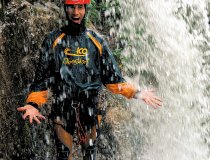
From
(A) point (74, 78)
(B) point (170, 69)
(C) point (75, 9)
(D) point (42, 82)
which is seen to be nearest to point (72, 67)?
(A) point (74, 78)

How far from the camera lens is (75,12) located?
321cm

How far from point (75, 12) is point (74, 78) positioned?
2.13 feet

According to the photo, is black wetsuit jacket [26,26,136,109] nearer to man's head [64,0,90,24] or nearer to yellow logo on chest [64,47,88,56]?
yellow logo on chest [64,47,88,56]

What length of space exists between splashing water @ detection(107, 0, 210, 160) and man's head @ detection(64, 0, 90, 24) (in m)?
2.81

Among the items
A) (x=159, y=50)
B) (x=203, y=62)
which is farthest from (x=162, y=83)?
(x=203, y=62)

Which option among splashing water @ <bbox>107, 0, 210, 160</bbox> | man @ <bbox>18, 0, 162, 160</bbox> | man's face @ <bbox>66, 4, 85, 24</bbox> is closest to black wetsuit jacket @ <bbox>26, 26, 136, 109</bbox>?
man @ <bbox>18, 0, 162, 160</bbox>

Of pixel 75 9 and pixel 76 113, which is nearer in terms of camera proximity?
pixel 75 9

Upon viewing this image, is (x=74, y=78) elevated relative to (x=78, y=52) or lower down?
lower down

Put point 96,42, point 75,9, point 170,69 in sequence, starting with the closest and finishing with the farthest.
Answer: point 75,9 → point 96,42 → point 170,69

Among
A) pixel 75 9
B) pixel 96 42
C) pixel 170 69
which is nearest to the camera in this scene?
pixel 75 9

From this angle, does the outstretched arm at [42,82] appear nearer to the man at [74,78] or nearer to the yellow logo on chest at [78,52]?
the man at [74,78]

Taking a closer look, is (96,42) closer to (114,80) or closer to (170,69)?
(114,80)

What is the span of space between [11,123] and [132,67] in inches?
118

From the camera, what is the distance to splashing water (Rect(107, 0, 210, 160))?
5953 mm
